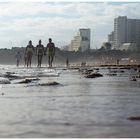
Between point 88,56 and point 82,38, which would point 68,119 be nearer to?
point 82,38

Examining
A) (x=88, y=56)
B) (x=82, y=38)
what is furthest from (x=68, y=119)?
(x=88, y=56)

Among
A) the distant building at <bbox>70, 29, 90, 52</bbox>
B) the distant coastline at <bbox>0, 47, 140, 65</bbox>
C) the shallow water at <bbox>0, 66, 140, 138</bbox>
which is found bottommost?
the shallow water at <bbox>0, 66, 140, 138</bbox>

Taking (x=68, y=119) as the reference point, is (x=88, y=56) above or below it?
above

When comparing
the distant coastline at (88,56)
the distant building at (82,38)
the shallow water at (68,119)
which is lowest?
the shallow water at (68,119)

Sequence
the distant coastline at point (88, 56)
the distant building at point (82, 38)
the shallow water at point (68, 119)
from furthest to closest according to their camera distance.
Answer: the distant coastline at point (88, 56)
the distant building at point (82, 38)
the shallow water at point (68, 119)

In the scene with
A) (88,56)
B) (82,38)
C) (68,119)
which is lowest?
(68,119)

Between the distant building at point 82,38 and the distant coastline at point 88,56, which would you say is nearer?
the distant building at point 82,38

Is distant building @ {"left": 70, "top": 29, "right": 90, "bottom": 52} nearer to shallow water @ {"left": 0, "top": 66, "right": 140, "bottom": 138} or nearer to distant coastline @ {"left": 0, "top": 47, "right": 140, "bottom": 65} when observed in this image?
distant coastline @ {"left": 0, "top": 47, "right": 140, "bottom": 65}

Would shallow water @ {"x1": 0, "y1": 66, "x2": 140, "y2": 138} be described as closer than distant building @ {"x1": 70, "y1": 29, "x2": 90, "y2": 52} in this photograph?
Yes

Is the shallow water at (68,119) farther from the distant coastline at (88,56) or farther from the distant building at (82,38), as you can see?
the distant coastline at (88,56)

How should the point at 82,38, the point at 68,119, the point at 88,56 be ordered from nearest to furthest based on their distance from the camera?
the point at 68,119, the point at 82,38, the point at 88,56

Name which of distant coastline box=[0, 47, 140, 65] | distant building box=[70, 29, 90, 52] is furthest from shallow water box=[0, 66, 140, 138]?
distant coastline box=[0, 47, 140, 65]

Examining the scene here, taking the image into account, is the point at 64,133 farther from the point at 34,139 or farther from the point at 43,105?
the point at 43,105

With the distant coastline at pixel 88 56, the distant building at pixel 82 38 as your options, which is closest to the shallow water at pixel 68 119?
the distant building at pixel 82 38
